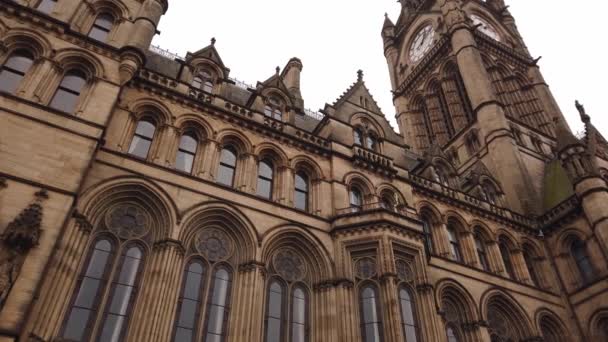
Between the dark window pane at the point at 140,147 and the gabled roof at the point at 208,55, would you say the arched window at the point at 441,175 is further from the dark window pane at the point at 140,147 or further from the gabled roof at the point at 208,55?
the dark window pane at the point at 140,147

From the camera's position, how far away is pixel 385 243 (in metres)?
17.0

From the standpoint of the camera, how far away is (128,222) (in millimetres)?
14930

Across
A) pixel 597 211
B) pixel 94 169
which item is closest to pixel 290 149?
pixel 94 169

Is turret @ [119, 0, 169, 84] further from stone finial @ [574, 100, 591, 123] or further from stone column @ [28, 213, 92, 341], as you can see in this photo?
stone finial @ [574, 100, 591, 123]

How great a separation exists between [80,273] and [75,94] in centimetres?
571

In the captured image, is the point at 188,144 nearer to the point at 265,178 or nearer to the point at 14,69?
the point at 265,178

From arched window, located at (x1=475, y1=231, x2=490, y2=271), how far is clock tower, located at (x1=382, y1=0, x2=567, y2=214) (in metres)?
4.05

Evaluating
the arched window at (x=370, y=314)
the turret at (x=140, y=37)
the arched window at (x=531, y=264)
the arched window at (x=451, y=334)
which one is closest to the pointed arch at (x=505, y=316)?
the arched window at (x=451, y=334)

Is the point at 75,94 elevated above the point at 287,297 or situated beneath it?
elevated above

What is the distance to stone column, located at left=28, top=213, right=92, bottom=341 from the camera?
11594mm

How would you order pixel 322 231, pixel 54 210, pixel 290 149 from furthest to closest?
pixel 290 149 < pixel 322 231 < pixel 54 210

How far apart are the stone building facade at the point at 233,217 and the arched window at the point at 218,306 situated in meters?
0.06

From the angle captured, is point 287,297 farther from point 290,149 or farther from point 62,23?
point 62,23

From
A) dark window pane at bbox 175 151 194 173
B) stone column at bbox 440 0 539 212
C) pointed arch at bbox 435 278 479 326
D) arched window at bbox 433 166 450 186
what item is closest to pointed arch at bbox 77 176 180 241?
dark window pane at bbox 175 151 194 173
